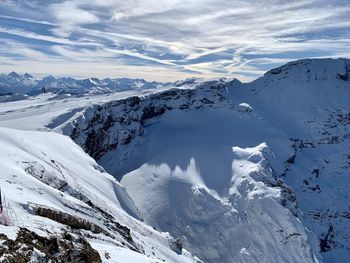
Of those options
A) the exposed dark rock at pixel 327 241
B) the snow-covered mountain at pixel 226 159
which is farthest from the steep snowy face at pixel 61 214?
the exposed dark rock at pixel 327 241

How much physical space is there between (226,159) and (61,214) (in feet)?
320

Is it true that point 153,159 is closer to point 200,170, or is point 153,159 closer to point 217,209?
point 200,170

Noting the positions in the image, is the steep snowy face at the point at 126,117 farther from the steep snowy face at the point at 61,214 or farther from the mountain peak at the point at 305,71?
the steep snowy face at the point at 61,214

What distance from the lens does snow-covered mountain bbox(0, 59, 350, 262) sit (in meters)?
101

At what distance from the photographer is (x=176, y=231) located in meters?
102

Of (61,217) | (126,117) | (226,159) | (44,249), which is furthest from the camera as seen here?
(126,117)

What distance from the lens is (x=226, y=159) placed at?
12681 centimetres

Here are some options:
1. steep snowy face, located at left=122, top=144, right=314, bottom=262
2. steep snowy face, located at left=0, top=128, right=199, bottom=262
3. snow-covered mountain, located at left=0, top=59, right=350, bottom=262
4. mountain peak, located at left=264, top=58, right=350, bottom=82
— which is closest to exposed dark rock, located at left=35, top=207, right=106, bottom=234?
steep snowy face, located at left=0, top=128, right=199, bottom=262

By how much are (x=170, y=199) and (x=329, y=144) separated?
8920 cm

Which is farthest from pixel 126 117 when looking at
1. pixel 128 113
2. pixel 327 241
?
pixel 327 241

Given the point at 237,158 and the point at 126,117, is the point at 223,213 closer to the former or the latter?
the point at 237,158

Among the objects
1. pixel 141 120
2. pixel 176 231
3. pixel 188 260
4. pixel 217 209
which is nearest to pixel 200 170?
pixel 217 209

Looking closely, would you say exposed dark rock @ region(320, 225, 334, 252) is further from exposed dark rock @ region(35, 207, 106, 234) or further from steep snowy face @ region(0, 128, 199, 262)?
exposed dark rock @ region(35, 207, 106, 234)

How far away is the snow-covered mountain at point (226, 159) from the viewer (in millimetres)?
101438
